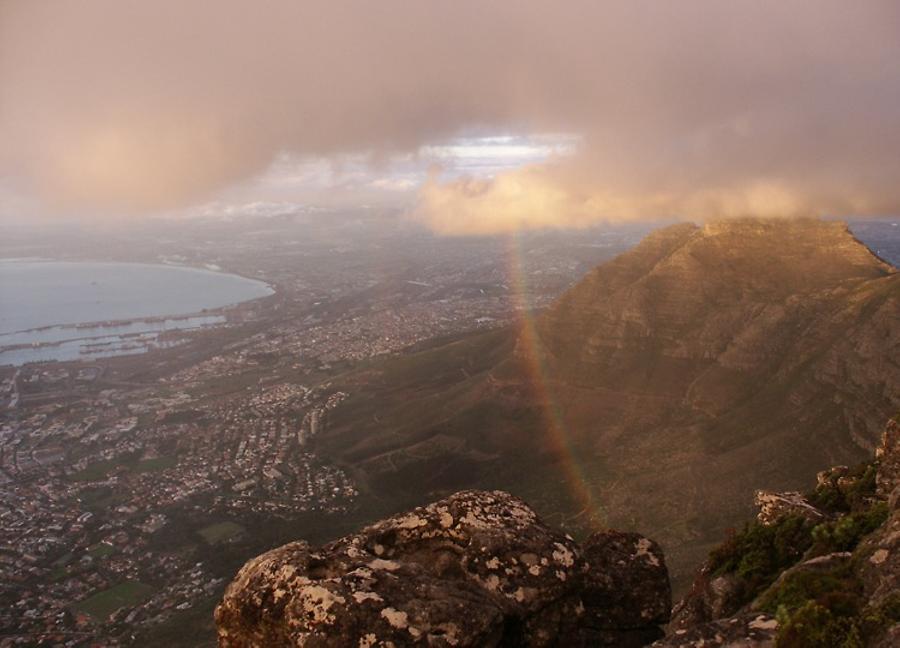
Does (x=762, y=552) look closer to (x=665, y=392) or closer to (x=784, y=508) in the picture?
(x=784, y=508)

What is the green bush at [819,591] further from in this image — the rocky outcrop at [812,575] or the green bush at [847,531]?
the green bush at [847,531]

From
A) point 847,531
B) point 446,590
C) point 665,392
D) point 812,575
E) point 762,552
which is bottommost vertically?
point 665,392

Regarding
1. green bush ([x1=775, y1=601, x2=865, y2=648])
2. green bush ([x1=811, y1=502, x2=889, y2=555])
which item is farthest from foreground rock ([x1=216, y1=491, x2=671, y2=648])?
green bush ([x1=811, y1=502, x2=889, y2=555])

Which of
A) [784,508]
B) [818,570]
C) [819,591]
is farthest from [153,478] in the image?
[819,591]

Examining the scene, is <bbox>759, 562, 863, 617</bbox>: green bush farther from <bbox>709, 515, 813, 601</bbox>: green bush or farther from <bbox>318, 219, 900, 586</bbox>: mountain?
<bbox>318, 219, 900, 586</bbox>: mountain

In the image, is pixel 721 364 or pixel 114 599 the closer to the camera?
pixel 114 599
